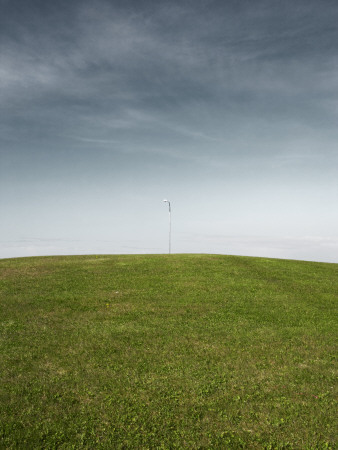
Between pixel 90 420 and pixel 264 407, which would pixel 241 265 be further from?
pixel 90 420

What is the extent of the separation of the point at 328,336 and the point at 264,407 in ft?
24.5

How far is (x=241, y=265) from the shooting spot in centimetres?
2886

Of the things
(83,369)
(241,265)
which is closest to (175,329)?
(83,369)

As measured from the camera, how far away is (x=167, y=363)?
11328 millimetres

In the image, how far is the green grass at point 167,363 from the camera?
25.6ft

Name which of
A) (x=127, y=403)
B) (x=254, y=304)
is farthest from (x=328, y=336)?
(x=127, y=403)

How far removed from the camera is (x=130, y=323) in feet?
50.9

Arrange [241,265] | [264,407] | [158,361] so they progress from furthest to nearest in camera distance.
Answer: [241,265]
[158,361]
[264,407]

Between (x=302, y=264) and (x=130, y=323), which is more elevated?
(x=302, y=264)

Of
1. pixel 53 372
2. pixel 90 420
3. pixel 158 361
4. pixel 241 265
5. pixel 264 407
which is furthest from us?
pixel 241 265

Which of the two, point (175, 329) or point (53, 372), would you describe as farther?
point (175, 329)

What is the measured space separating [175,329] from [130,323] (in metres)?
2.30

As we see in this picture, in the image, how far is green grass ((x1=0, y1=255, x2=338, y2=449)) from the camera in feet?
25.6

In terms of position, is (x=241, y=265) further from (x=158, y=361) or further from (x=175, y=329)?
(x=158, y=361)
